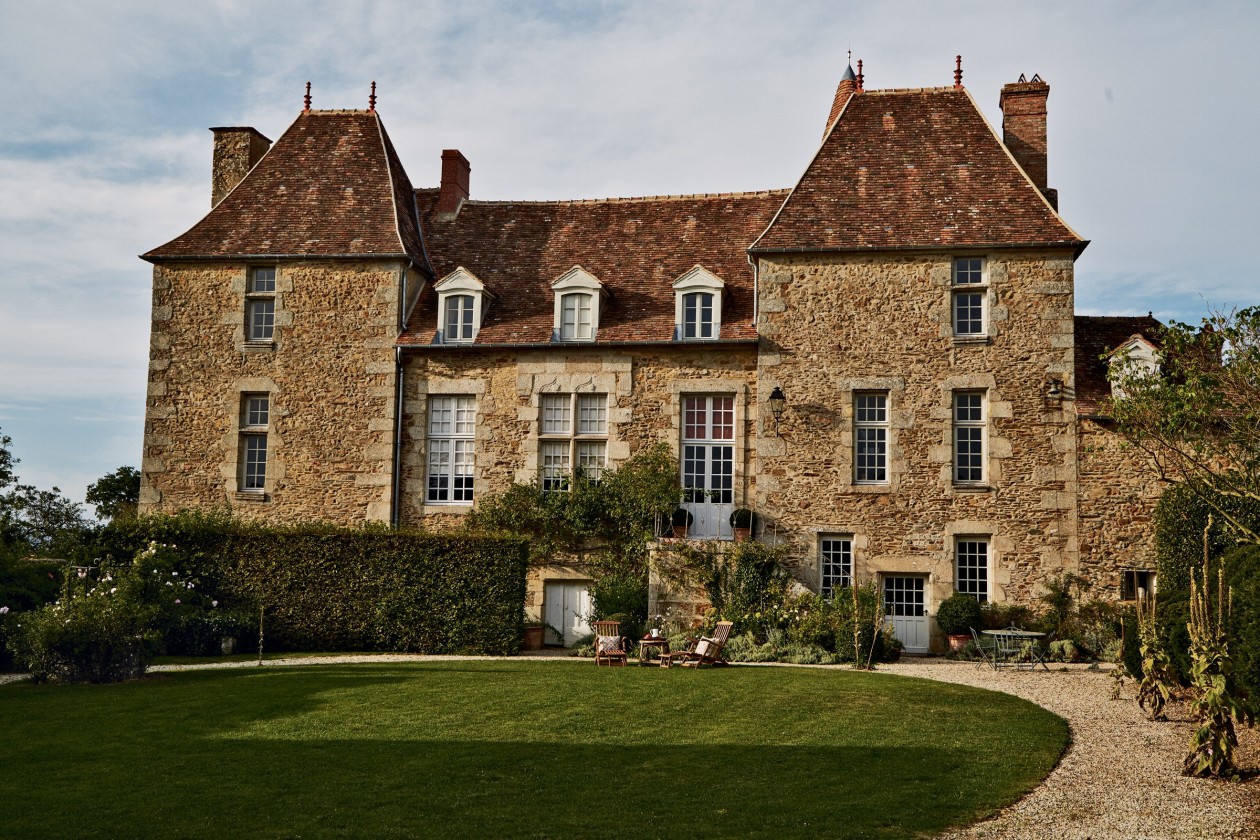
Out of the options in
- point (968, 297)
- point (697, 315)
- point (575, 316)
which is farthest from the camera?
point (575, 316)

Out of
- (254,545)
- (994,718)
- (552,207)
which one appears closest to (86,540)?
(254,545)

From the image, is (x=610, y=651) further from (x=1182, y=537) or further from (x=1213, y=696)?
(x=1182, y=537)

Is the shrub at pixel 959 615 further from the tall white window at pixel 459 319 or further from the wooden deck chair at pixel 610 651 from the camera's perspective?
the tall white window at pixel 459 319

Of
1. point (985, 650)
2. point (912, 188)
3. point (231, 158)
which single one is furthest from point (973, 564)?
point (231, 158)

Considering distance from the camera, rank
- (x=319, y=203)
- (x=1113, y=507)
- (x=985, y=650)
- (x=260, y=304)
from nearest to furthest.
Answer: (x=985, y=650)
(x=1113, y=507)
(x=260, y=304)
(x=319, y=203)

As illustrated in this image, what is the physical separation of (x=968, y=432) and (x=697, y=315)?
4.69 meters

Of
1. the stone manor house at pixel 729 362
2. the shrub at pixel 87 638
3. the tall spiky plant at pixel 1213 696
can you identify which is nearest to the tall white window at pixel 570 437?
the stone manor house at pixel 729 362

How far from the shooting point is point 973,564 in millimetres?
17938

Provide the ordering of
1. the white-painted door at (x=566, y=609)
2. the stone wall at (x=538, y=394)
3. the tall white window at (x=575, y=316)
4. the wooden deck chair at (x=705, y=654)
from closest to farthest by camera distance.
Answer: the wooden deck chair at (x=705, y=654) → the white-painted door at (x=566, y=609) → the stone wall at (x=538, y=394) → the tall white window at (x=575, y=316)

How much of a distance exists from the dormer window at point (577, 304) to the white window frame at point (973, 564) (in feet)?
22.3

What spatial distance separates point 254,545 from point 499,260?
683cm

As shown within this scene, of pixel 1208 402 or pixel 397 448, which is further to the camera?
pixel 397 448

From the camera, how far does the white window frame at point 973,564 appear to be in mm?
17859

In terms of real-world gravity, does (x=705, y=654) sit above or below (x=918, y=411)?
below
